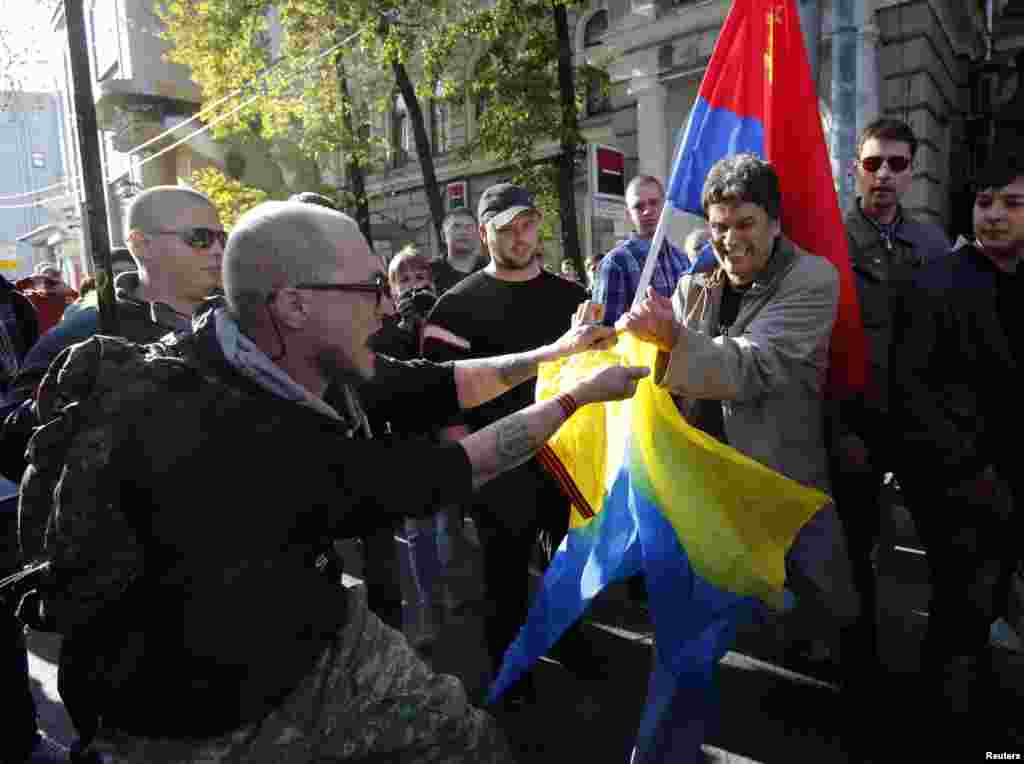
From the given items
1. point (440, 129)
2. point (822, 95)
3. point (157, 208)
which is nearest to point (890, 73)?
point (822, 95)

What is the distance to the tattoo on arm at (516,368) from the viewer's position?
103 inches

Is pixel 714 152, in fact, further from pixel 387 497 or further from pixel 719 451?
pixel 387 497

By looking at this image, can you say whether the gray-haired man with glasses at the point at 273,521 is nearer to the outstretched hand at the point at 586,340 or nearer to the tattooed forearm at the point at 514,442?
the tattooed forearm at the point at 514,442

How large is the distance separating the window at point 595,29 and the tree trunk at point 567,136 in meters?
6.87

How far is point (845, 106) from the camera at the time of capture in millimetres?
5215

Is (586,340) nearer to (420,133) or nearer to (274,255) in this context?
(274,255)

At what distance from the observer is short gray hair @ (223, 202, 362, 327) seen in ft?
5.34

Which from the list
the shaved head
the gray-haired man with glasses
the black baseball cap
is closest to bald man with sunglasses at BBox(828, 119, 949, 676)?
the black baseball cap

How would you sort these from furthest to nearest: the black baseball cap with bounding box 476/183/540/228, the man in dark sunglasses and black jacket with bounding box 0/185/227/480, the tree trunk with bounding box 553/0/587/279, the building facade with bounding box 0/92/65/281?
the building facade with bounding box 0/92/65/281, the tree trunk with bounding box 553/0/587/279, the black baseball cap with bounding box 476/183/540/228, the man in dark sunglasses and black jacket with bounding box 0/185/227/480

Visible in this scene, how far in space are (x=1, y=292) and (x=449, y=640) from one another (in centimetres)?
259

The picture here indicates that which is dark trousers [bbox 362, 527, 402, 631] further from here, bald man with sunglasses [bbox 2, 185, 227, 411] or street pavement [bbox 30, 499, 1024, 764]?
bald man with sunglasses [bbox 2, 185, 227, 411]

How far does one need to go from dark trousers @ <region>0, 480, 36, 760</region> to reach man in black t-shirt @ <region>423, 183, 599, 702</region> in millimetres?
1720

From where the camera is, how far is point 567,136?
37.3 feet

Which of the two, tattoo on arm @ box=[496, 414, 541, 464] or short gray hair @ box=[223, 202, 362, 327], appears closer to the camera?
short gray hair @ box=[223, 202, 362, 327]
